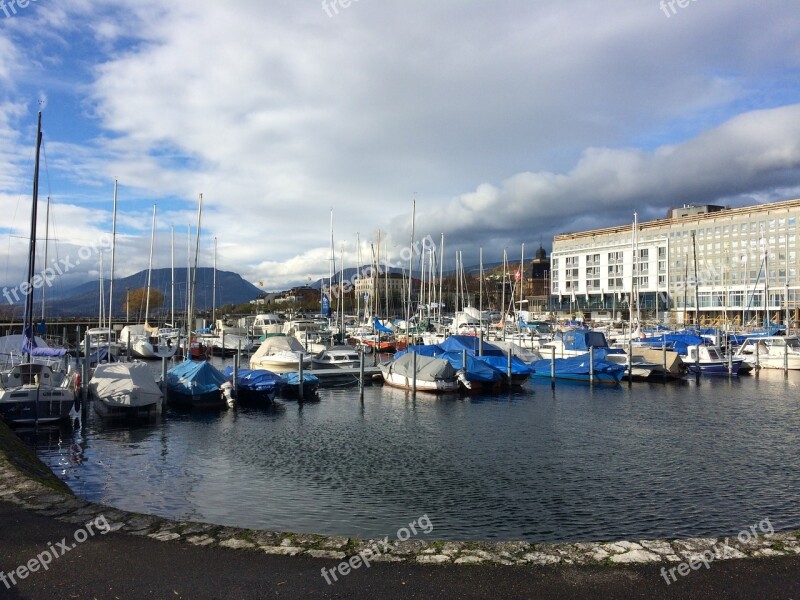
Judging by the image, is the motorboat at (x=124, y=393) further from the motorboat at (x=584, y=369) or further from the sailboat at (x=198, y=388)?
the motorboat at (x=584, y=369)

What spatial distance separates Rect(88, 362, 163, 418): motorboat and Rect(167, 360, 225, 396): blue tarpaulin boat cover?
246 centimetres

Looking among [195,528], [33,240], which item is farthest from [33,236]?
[195,528]

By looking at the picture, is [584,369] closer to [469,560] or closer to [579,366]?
[579,366]

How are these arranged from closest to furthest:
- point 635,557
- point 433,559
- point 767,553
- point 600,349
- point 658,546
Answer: point 635,557, point 433,559, point 767,553, point 658,546, point 600,349

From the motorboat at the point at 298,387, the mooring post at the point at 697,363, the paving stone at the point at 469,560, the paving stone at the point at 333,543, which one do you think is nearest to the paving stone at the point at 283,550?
the paving stone at the point at 333,543

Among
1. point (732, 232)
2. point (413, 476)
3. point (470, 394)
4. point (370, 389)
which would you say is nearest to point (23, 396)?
point (413, 476)

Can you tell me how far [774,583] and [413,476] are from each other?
13848mm

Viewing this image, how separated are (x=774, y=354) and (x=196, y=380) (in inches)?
2107

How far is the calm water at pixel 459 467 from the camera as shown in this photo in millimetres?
16688

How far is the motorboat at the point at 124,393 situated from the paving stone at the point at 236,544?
920 inches

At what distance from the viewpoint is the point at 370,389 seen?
43.8m

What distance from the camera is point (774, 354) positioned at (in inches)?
2291

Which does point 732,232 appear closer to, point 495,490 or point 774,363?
point 774,363

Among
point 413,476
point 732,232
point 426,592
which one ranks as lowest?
point 413,476
